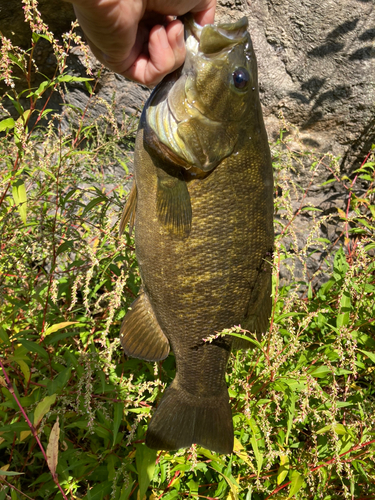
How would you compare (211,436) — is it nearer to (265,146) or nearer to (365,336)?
(365,336)

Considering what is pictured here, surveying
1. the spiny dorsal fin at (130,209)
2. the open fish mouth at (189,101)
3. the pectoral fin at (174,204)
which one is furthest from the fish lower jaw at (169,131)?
the spiny dorsal fin at (130,209)

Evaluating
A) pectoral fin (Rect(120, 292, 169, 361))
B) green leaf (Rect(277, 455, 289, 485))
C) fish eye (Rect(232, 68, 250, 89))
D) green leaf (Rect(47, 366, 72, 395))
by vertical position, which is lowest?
green leaf (Rect(277, 455, 289, 485))

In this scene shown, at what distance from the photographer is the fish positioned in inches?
63.9

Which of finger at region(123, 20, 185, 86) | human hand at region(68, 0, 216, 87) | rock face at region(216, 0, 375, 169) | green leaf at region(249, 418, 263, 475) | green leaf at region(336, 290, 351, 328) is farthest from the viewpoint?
rock face at region(216, 0, 375, 169)

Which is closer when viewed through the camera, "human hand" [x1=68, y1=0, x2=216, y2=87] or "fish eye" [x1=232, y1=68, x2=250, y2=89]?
"human hand" [x1=68, y1=0, x2=216, y2=87]

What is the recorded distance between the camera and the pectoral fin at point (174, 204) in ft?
5.53

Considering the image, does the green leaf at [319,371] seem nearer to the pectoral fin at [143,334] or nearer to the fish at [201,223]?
the fish at [201,223]

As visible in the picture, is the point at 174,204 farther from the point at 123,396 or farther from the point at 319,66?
the point at 319,66

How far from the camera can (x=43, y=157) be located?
7.77 feet

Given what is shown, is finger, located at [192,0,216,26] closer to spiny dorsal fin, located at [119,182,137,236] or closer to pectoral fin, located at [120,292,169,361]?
spiny dorsal fin, located at [119,182,137,236]

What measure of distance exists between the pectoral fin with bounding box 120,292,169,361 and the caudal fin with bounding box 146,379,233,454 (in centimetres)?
20

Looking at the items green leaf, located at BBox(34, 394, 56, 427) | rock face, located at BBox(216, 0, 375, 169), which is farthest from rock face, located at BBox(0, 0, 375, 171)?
green leaf, located at BBox(34, 394, 56, 427)

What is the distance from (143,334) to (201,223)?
0.69m

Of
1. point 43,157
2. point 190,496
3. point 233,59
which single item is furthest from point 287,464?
point 43,157
